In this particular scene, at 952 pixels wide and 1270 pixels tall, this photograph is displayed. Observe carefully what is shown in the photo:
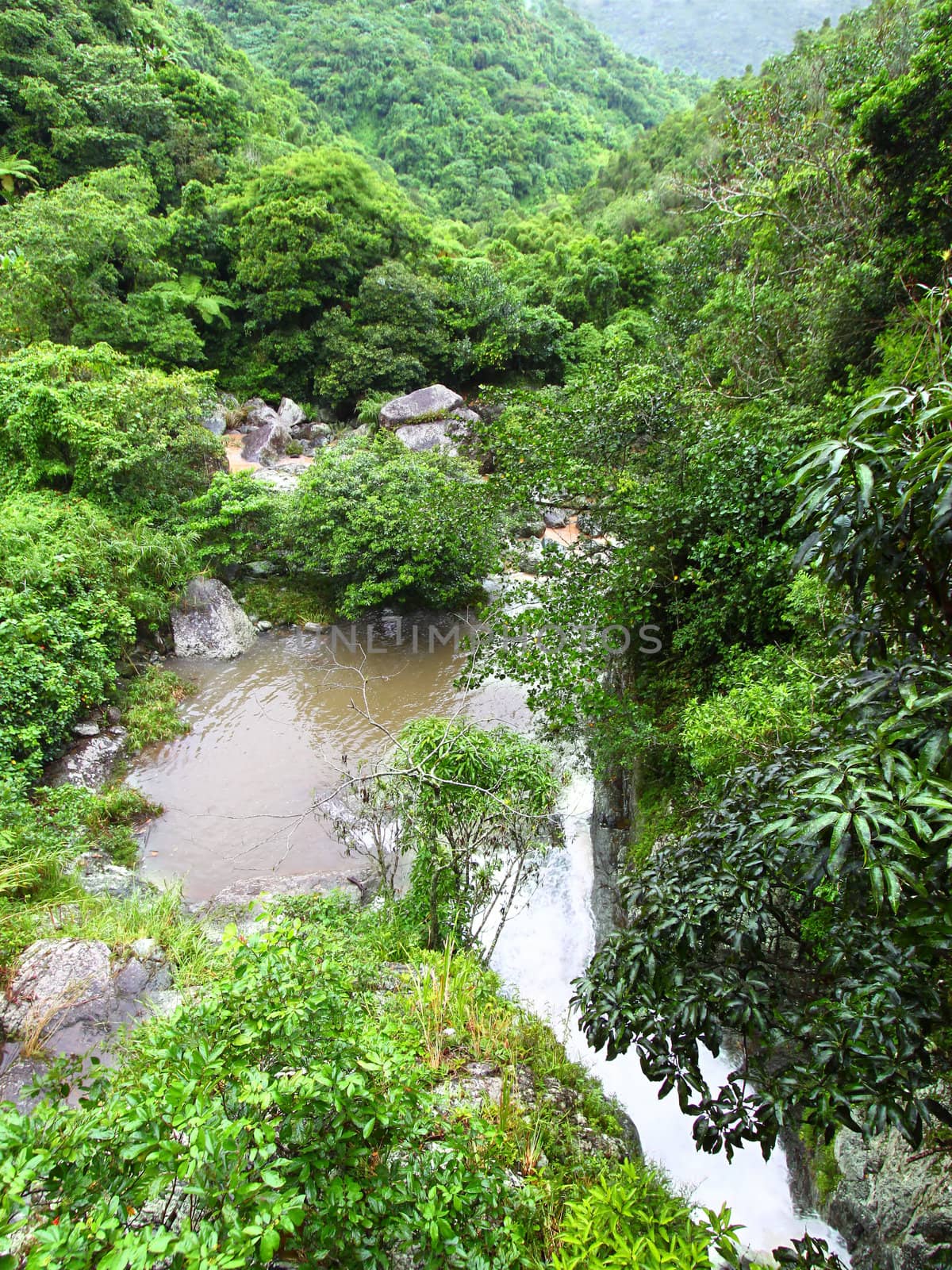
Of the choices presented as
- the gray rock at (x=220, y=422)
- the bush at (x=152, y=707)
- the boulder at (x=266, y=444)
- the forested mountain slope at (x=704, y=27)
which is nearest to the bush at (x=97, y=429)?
the bush at (x=152, y=707)

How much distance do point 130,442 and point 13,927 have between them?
8036 millimetres

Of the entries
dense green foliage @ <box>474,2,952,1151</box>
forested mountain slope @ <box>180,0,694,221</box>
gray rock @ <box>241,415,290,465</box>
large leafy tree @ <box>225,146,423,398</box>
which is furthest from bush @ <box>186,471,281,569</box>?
forested mountain slope @ <box>180,0,694,221</box>

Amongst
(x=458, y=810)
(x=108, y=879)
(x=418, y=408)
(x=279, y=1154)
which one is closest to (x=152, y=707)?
(x=108, y=879)

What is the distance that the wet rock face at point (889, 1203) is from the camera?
2.51 m

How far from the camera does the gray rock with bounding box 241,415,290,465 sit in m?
14.7

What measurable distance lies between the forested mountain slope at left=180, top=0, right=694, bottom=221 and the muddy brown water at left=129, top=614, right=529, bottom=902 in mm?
32498

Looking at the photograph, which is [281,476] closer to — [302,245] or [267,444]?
[267,444]

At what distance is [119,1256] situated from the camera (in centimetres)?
123

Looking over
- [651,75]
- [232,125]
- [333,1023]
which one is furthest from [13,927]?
[651,75]

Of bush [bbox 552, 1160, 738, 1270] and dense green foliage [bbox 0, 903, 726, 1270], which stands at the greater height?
dense green foliage [bbox 0, 903, 726, 1270]

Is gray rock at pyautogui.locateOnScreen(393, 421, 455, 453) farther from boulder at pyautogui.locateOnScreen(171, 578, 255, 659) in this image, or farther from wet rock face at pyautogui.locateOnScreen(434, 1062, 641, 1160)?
wet rock face at pyautogui.locateOnScreen(434, 1062, 641, 1160)

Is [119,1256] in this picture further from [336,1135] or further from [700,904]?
[700,904]

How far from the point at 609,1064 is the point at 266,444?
14.4 metres

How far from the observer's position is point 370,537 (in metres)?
9.97
